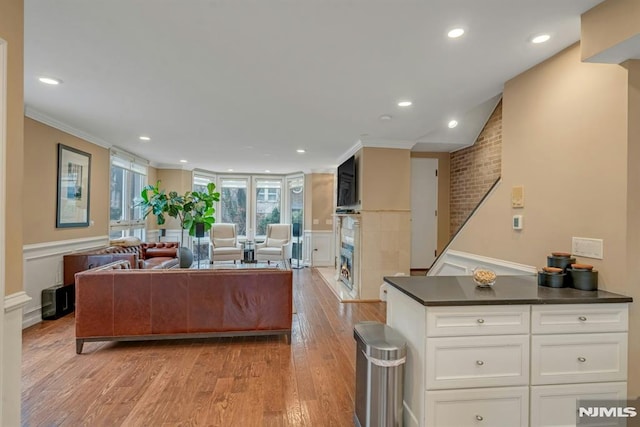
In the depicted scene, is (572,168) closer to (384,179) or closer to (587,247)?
(587,247)

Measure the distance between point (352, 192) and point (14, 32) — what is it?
172 inches

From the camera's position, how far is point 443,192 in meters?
5.75

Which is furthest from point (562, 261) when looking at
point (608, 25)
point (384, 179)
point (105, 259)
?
point (105, 259)

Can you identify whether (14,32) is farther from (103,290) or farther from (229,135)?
(229,135)

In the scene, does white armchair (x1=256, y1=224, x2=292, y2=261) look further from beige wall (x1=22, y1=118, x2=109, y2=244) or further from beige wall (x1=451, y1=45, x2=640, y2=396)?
beige wall (x1=451, y1=45, x2=640, y2=396)

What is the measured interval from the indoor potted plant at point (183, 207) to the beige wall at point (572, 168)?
5.68 metres

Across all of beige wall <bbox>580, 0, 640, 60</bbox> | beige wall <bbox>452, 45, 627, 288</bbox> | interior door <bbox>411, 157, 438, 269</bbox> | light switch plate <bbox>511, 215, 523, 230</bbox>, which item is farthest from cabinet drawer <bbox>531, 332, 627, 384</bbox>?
interior door <bbox>411, 157, 438, 269</bbox>

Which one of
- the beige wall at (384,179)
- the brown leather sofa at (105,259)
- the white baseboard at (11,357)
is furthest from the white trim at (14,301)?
the beige wall at (384,179)

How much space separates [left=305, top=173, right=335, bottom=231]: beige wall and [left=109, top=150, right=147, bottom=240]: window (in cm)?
381

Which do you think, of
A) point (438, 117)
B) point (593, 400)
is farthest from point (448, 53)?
point (593, 400)

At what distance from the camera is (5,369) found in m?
1.40

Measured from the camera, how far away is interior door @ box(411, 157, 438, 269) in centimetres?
571

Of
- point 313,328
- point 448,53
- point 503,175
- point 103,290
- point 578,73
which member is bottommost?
point 313,328

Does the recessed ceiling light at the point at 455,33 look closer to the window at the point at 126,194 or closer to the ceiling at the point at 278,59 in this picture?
the ceiling at the point at 278,59
